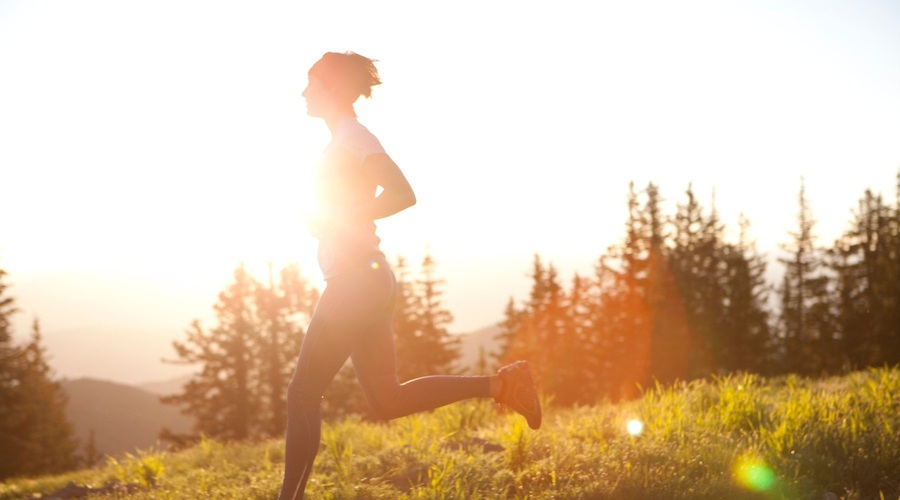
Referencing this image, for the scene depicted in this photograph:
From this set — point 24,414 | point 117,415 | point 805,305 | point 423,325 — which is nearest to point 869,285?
point 805,305

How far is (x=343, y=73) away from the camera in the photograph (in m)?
3.46

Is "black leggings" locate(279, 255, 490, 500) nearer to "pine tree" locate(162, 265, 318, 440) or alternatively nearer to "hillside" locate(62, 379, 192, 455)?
"pine tree" locate(162, 265, 318, 440)

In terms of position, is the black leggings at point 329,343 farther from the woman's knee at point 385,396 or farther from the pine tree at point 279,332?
the pine tree at point 279,332

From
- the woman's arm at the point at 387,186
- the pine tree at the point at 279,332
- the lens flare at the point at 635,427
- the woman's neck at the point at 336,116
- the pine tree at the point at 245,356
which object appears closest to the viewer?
the woman's arm at the point at 387,186

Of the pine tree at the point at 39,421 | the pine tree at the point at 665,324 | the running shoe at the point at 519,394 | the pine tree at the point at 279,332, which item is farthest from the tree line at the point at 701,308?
the running shoe at the point at 519,394

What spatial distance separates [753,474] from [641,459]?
66cm

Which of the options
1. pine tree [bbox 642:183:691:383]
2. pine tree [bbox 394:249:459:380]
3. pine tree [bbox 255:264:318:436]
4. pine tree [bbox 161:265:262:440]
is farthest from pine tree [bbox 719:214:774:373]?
pine tree [bbox 161:265:262:440]

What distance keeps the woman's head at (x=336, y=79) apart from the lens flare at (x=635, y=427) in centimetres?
315

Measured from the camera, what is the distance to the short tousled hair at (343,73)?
136 inches

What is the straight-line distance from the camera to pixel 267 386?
3509 cm

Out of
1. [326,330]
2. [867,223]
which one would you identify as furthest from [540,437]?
[867,223]

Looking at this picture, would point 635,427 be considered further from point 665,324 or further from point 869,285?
point 869,285

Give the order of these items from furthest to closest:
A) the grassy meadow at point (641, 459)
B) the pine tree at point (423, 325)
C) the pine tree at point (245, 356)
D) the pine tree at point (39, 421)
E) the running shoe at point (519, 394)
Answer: the pine tree at point (423, 325), the pine tree at point (245, 356), the pine tree at point (39, 421), the grassy meadow at point (641, 459), the running shoe at point (519, 394)

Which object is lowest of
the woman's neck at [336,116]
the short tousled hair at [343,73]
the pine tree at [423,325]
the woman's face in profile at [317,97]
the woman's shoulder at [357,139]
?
the woman's shoulder at [357,139]
